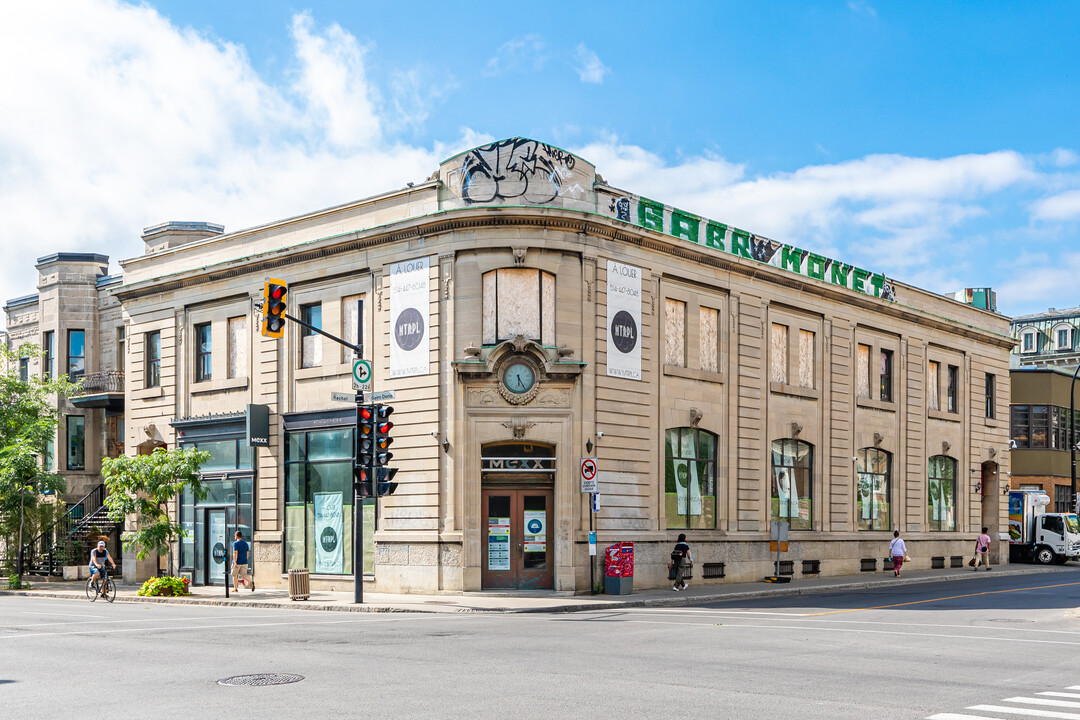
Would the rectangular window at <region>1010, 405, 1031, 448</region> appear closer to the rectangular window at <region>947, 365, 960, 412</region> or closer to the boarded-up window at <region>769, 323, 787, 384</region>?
the rectangular window at <region>947, 365, 960, 412</region>

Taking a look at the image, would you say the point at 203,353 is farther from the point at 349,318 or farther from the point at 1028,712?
the point at 1028,712

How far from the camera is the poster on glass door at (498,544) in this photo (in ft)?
98.6

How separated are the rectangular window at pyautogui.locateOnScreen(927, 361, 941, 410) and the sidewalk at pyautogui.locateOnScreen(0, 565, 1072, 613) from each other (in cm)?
1125

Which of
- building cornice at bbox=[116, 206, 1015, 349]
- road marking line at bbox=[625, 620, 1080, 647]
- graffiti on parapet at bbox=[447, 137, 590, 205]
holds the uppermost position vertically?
graffiti on parapet at bbox=[447, 137, 590, 205]

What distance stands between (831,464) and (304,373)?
1896cm

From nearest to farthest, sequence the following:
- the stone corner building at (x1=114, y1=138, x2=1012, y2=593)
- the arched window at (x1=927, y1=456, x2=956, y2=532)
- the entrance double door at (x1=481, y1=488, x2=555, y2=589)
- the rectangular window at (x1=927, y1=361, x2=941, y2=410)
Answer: the entrance double door at (x1=481, y1=488, x2=555, y2=589) → the stone corner building at (x1=114, y1=138, x2=1012, y2=593) → the arched window at (x1=927, y1=456, x2=956, y2=532) → the rectangular window at (x1=927, y1=361, x2=941, y2=410)

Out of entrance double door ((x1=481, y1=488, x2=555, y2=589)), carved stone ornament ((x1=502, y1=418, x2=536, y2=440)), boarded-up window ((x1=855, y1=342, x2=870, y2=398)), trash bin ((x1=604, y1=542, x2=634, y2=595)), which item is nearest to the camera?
trash bin ((x1=604, y1=542, x2=634, y2=595))

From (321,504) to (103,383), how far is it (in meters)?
17.4

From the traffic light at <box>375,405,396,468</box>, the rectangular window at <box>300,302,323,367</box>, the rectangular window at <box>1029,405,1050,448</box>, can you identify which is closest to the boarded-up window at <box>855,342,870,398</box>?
the rectangular window at <box>300,302,323,367</box>

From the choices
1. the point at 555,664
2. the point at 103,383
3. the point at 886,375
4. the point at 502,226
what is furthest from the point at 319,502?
the point at 886,375

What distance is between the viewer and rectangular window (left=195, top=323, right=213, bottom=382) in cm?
3824

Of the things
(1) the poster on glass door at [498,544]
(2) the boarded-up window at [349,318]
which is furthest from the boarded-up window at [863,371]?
(2) the boarded-up window at [349,318]

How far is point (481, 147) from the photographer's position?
30750 millimetres

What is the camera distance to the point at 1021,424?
63125 millimetres
